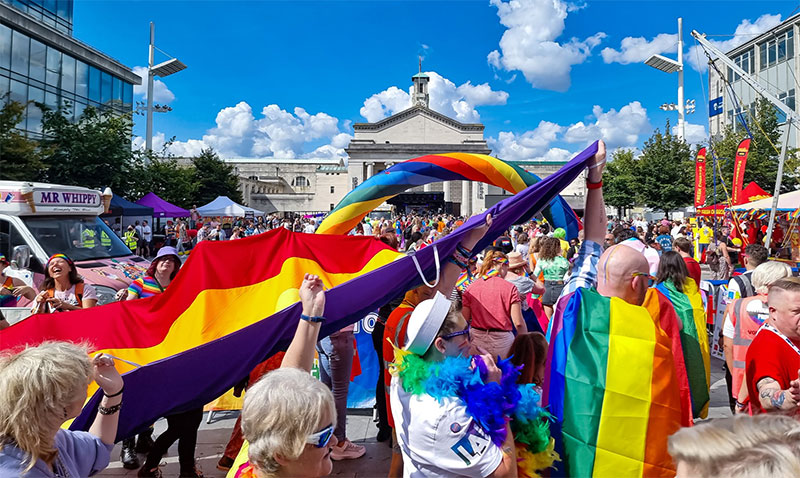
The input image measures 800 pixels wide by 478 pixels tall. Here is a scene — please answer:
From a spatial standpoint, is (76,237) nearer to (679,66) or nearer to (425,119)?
(679,66)

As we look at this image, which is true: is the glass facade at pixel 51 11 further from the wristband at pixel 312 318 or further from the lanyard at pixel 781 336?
the lanyard at pixel 781 336

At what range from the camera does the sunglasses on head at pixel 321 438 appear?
1.74 metres

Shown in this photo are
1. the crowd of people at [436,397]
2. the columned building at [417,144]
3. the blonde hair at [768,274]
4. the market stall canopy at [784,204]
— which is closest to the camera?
the crowd of people at [436,397]

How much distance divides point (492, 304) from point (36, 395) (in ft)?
10.4

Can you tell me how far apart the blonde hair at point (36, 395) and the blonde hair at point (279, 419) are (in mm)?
703

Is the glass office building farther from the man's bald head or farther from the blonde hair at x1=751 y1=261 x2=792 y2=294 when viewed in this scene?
the blonde hair at x1=751 y1=261 x2=792 y2=294

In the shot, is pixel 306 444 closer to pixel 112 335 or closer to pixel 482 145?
pixel 112 335

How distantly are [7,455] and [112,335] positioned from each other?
5.13 feet

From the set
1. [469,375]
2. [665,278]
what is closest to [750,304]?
[665,278]

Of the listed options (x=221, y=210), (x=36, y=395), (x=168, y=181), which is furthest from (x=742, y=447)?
(x=168, y=181)

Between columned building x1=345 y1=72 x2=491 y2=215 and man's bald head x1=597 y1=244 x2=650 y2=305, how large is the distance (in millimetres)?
64413

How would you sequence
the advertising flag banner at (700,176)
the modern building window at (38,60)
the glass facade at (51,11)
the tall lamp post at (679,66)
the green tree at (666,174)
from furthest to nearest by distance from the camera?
the tall lamp post at (679,66) → the green tree at (666,174) → the glass facade at (51,11) → the modern building window at (38,60) → the advertising flag banner at (700,176)

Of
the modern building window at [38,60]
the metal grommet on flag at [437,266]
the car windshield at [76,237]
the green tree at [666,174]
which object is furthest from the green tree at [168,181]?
the green tree at [666,174]

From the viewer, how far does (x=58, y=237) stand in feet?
26.3
